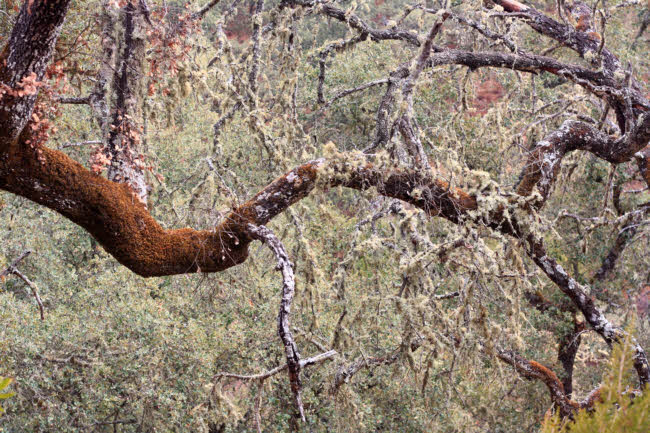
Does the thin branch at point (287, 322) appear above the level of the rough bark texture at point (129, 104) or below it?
below

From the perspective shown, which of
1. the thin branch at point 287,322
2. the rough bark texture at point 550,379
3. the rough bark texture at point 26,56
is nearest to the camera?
the rough bark texture at point 26,56

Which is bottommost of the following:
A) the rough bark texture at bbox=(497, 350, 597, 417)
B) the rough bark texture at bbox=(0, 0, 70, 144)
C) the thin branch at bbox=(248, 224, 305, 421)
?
the rough bark texture at bbox=(497, 350, 597, 417)

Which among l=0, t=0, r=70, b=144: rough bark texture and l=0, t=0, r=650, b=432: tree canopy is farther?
l=0, t=0, r=650, b=432: tree canopy

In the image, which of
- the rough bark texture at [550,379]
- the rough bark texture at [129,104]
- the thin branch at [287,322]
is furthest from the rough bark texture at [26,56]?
the rough bark texture at [550,379]

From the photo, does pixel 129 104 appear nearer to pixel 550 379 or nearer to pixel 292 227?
pixel 292 227

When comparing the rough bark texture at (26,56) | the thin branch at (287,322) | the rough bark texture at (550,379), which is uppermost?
the rough bark texture at (26,56)

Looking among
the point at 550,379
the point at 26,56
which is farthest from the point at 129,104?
the point at 550,379

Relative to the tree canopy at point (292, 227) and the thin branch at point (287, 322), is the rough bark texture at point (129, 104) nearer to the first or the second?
the tree canopy at point (292, 227)

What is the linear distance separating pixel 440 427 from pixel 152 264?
5584mm

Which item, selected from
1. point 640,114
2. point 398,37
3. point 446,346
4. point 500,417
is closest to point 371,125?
point 500,417

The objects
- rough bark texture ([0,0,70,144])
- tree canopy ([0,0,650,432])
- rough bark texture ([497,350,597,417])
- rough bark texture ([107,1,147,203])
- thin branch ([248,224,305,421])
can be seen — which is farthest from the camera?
rough bark texture ([497,350,597,417])

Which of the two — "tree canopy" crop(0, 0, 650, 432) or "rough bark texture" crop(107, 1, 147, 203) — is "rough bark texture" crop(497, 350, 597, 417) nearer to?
"tree canopy" crop(0, 0, 650, 432)

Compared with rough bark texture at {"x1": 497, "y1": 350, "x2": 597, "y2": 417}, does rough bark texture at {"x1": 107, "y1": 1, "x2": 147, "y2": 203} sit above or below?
above

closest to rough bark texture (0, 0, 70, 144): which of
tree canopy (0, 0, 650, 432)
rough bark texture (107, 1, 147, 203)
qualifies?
tree canopy (0, 0, 650, 432)
